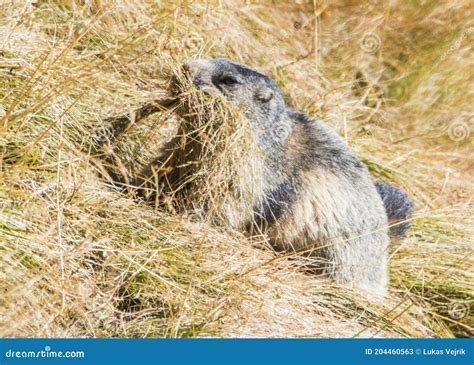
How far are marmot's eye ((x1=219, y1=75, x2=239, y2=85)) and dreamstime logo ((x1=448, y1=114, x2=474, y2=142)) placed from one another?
412 centimetres

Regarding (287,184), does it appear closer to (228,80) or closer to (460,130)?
(228,80)

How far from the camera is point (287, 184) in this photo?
5508 mm

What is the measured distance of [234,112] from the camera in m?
5.21

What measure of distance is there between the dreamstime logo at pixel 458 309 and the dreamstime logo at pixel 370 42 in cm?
424

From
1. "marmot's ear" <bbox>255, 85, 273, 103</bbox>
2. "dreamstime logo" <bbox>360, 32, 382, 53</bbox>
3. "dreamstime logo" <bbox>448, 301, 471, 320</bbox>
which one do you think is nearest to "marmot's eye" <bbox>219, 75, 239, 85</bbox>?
"marmot's ear" <bbox>255, 85, 273, 103</bbox>

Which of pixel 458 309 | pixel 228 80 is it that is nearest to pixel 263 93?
pixel 228 80

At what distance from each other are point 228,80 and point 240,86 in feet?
0.38

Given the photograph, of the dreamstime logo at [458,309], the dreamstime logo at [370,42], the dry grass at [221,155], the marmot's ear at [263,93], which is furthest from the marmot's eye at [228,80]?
the dreamstime logo at [370,42]

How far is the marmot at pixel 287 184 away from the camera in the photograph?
17.4ft

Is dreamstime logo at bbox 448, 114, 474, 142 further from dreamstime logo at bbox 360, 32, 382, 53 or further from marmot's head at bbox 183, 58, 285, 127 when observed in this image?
marmot's head at bbox 183, 58, 285, 127

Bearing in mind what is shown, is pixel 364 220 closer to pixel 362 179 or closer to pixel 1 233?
pixel 362 179

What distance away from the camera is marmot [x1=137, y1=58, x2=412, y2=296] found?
5305 millimetres

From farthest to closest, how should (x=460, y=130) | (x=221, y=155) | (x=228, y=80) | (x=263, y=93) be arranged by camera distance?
(x=460, y=130) → (x=263, y=93) → (x=228, y=80) → (x=221, y=155)

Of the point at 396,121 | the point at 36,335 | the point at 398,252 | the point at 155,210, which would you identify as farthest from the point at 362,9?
the point at 36,335
